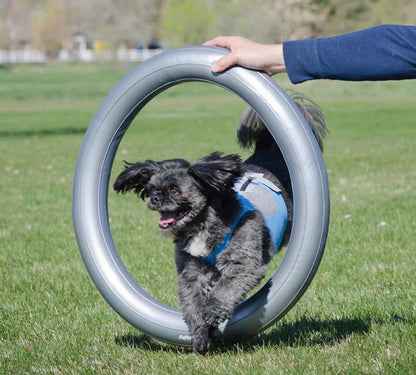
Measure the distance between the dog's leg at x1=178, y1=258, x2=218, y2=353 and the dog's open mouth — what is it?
1.06ft

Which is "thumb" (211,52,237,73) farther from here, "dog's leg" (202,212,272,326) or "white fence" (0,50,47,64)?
"white fence" (0,50,47,64)

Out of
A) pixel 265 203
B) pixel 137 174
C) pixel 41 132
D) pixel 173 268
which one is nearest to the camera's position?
pixel 137 174

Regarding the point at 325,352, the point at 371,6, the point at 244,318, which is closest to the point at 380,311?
the point at 325,352

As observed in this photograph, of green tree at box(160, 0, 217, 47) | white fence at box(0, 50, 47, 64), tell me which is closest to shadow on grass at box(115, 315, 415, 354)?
green tree at box(160, 0, 217, 47)

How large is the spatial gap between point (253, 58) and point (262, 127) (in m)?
1.35

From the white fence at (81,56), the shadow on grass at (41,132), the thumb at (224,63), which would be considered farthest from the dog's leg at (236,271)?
the white fence at (81,56)

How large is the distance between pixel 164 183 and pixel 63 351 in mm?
1280

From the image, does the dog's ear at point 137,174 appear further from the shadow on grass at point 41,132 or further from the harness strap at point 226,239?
the shadow on grass at point 41,132

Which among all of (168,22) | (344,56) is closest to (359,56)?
(344,56)

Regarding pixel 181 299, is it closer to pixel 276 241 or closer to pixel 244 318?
pixel 244 318

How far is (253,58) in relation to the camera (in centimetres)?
401

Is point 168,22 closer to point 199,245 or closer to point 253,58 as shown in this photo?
point 253,58

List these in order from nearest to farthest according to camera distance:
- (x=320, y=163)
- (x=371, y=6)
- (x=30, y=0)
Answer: (x=320, y=163), (x=371, y=6), (x=30, y=0)

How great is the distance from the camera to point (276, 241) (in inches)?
178
